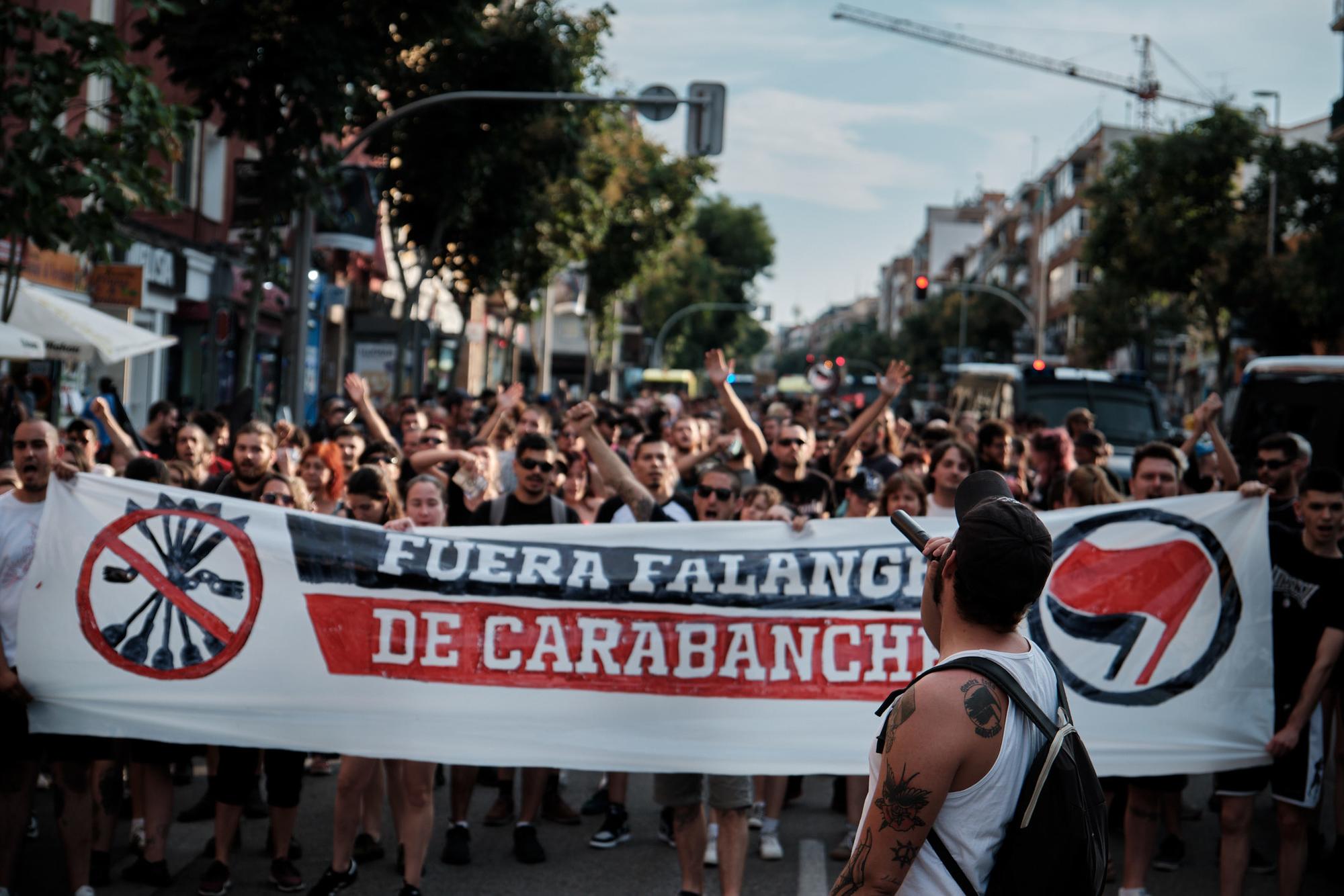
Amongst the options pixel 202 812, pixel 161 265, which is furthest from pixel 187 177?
pixel 202 812

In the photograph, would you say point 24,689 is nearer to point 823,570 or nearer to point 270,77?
point 823,570

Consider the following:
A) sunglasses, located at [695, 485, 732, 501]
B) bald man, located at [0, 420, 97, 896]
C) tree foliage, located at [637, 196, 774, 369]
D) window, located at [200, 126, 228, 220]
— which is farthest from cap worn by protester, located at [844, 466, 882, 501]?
tree foliage, located at [637, 196, 774, 369]

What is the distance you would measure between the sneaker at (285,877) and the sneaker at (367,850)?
52 centimetres

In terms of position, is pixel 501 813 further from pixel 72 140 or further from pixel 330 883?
pixel 72 140

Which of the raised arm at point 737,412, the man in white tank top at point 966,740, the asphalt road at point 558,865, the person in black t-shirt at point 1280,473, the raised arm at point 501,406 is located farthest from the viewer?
the raised arm at point 501,406

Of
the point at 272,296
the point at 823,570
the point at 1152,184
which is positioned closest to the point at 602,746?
the point at 823,570

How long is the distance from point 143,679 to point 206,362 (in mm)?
20313

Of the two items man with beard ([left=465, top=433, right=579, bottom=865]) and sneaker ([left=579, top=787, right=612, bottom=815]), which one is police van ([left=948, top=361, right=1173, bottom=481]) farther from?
man with beard ([left=465, top=433, right=579, bottom=865])

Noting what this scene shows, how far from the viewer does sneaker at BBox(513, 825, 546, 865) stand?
683 centimetres

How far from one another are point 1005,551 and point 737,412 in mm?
6659

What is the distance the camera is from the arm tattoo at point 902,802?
2.62 meters

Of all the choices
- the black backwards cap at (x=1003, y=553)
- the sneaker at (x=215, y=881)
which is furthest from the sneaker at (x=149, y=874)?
the black backwards cap at (x=1003, y=553)

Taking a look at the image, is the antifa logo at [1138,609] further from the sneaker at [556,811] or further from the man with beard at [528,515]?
the sneaker at [556,811]

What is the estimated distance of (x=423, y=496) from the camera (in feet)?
21.6
